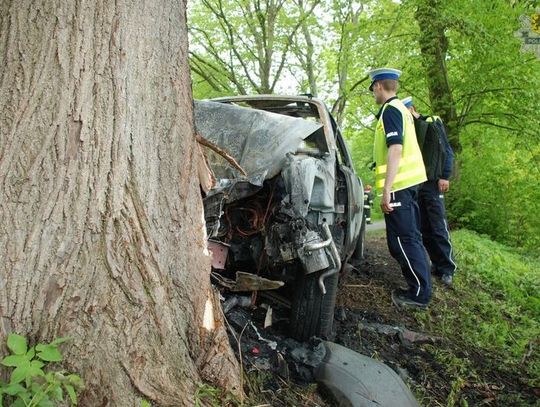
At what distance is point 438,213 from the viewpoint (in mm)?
5293

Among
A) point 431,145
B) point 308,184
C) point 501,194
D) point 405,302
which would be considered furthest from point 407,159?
point 501,194


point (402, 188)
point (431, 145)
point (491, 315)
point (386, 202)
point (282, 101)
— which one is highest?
point (282, 101)

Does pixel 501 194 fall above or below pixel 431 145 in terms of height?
below

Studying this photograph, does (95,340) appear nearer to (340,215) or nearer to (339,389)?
(339,389)

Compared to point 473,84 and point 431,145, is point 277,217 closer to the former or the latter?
point 431,145

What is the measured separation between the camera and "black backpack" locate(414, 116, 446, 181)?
5113 mm

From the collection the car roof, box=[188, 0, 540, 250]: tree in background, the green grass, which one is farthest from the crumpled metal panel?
box=[188, 0, 540, 250]: tree in background

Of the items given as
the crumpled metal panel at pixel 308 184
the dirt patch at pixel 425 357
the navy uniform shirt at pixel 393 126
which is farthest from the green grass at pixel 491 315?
the navy uniform shirt at pixel 393 126

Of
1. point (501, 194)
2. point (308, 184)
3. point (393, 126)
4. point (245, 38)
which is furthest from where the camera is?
point (245, 38)

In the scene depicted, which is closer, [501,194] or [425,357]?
[425,357]

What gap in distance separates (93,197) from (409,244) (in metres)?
3.07

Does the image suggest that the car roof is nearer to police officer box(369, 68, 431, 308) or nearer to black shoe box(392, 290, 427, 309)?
police officer box(369, 68, 431, 308)

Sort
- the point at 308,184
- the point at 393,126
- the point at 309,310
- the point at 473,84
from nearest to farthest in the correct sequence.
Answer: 1. the point at 308,184
2. the point at 309,310
3. the point at 393,126
4. the point at 473,84

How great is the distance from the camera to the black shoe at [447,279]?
5.32 meters
